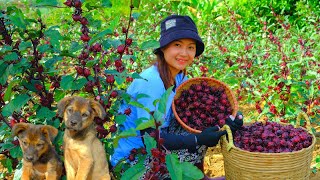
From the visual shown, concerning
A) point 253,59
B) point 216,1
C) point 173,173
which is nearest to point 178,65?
point 173,173

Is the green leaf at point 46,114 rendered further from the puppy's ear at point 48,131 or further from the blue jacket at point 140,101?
the blue jacket at point 140,101

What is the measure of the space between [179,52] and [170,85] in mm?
222

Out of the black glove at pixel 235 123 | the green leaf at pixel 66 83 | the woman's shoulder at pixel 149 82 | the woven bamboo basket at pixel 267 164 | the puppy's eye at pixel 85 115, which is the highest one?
the green leaf at pixel 66 83

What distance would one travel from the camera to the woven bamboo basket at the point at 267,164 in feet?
7.81

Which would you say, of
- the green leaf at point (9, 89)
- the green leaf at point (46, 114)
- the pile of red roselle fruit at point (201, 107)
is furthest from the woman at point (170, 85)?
the green leaf at point (9, 89)

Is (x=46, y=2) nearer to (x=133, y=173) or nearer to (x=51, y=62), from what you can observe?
(x=51, y=62)

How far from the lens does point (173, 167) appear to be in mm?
1746

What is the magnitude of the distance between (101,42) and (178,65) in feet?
2.58

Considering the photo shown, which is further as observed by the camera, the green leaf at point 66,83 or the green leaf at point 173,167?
the green leaf at point 66,83

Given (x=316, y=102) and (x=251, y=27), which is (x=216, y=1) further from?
(x=316, y=102)

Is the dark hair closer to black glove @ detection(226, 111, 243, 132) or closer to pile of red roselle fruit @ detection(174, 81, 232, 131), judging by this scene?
pile of red roselle fruit @ detection(174, 81, 232, 131)

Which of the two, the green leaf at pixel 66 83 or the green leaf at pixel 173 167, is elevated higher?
the green leaf at pixel 66 83

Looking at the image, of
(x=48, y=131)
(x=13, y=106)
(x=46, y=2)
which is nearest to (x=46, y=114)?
(x=13, y=106)

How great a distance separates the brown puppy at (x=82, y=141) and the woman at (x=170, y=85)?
0.71 metres
